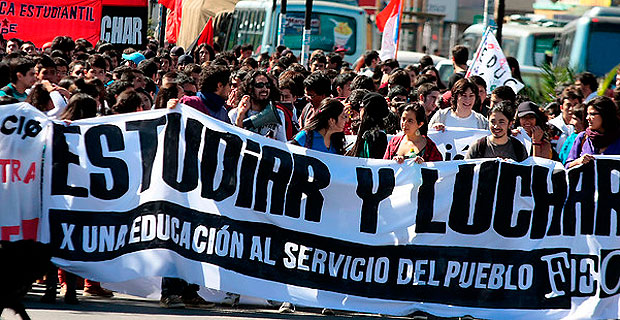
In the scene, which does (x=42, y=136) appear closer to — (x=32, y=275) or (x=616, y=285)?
(x=32, y=275)

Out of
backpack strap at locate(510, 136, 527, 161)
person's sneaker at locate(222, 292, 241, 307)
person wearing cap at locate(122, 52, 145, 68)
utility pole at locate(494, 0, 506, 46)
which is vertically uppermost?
utility pole at locate(494, 0, 506, 46)

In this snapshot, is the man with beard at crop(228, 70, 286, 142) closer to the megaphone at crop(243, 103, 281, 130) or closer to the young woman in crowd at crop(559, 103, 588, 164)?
the megaphone at crop(243, 103, 281, 130)

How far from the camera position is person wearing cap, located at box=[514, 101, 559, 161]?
10.1m

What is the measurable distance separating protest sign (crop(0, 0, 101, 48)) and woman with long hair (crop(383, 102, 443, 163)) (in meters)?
10.1

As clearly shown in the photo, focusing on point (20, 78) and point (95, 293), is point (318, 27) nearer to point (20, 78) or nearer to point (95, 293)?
point (20, 78)

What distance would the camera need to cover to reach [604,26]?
2347cm

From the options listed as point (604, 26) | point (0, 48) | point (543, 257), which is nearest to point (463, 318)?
point (543, 257)

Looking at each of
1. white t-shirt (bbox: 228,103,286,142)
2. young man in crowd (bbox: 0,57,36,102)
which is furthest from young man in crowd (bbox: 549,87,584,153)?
young man in crowd (bbox: 0,57,36,102)

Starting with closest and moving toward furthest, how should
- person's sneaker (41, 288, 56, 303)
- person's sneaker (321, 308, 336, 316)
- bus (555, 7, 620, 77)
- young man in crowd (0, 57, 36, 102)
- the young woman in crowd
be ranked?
person's sneaker (41, 288, 56, 303)
person's sneaker (321, 308, 336, 316)
young man in crowd (0, 57, 36, 102)
the young woman in crowd
bus (555, 7, 620, 77)

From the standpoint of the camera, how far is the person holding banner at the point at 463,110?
11.0 metres

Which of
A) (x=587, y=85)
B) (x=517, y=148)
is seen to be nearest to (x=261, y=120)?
(x=517, y=148)

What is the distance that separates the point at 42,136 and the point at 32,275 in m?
1.54

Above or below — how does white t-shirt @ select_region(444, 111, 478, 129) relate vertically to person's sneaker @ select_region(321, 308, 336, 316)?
above

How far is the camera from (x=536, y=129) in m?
10.2
